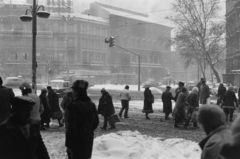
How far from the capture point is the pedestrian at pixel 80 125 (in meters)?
4.29

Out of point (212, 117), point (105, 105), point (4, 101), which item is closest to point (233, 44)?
point (105, 105)

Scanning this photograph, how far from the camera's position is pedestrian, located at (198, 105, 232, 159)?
239cm

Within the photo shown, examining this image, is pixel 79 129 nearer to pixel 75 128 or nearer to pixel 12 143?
pixel 75 128

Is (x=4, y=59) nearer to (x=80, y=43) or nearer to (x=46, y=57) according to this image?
(x=46, y=57)

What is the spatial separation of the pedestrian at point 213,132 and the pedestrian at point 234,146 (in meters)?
0.11

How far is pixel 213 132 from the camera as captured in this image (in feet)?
8.33

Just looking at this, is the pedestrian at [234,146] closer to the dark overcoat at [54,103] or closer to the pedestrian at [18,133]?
the pedestrian at [18,133]

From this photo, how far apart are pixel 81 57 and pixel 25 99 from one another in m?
67.0


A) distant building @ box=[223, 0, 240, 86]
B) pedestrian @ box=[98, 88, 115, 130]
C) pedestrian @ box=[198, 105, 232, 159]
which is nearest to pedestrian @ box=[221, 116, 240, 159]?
pedestrian @ box=[198, 105, 232, 159]

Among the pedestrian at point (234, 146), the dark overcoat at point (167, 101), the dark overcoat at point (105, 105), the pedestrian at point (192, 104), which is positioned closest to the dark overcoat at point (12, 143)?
the pedestrian at point (234, 146)

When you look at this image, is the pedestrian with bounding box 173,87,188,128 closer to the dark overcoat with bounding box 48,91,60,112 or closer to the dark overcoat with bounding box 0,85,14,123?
the dark overcoat with bounding box 48,91,60,112

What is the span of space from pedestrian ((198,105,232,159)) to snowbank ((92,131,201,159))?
410 centimetres

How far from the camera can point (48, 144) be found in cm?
819

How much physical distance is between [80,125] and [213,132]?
225 centimetres
